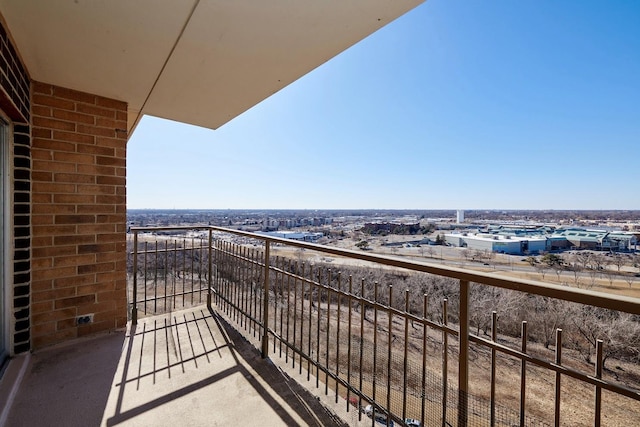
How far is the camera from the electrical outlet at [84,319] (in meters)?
2.42

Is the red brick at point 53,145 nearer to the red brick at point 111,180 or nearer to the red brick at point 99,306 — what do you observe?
the red brick at point 111,180

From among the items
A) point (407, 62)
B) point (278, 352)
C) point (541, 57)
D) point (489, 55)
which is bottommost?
point (278, 352)

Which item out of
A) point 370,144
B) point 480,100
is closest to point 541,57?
point 480,100

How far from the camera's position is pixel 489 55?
9805 millimetres

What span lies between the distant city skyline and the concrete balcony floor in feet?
4.93

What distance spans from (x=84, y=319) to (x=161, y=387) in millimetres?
1224

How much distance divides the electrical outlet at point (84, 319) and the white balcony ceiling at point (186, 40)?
1993 millimetres

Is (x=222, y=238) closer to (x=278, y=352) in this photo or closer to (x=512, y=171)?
(x=278, y=352)

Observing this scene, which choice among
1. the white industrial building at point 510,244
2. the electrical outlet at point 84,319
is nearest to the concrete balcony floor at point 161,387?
the electrical outlet at point 84,319

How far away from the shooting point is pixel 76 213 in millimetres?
2387

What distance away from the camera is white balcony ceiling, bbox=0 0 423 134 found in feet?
4.47

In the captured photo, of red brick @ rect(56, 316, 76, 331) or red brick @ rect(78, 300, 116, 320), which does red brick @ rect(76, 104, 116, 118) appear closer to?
red brick @ rect(78, 300, 116, 320)

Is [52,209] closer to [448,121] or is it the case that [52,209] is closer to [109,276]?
[109,276]

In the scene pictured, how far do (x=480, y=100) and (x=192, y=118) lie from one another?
15375 mm
